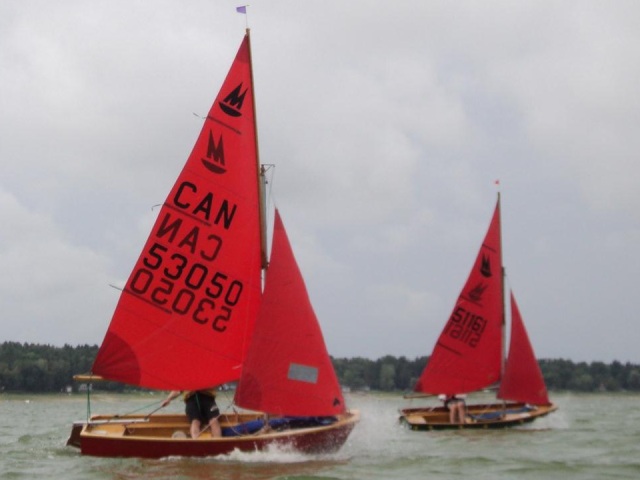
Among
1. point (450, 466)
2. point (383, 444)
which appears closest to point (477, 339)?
point (383, 444)

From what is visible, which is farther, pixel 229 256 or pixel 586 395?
pixel 586 395

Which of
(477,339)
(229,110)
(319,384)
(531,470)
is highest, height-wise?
(229,110)

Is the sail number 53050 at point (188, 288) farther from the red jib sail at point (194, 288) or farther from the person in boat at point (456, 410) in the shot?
Result: the person in boat at point (456, 410)

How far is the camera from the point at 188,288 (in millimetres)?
20906

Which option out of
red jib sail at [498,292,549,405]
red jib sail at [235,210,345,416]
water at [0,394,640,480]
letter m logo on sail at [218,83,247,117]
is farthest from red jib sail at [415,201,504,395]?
letter m logo on sail at [218,83,247,117]

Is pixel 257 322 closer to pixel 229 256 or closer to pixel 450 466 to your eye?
pixel 229 256

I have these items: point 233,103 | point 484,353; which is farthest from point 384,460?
point 484,353

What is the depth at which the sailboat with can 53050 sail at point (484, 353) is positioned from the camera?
33969 mm

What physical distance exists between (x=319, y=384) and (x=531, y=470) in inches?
175

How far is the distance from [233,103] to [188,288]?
391 centimetres

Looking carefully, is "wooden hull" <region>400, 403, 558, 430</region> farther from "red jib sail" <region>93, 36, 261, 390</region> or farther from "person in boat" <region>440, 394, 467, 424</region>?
"red jib sail" <region>93, 36, 261, 390</region>

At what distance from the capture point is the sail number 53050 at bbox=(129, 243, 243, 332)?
68.5 feet

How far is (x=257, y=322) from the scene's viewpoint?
1989 centimetres

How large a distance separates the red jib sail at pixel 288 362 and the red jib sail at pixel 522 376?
14.9m
